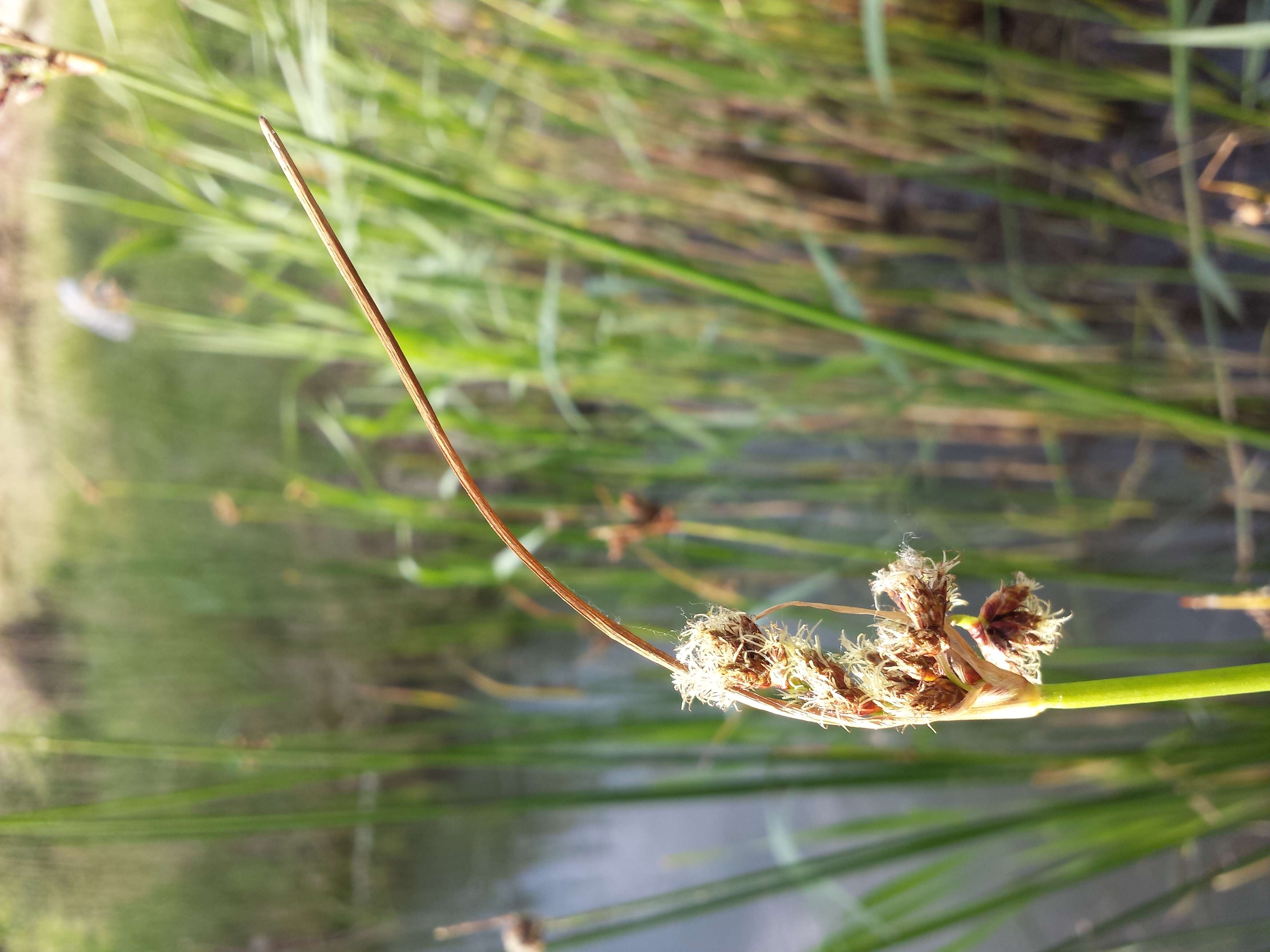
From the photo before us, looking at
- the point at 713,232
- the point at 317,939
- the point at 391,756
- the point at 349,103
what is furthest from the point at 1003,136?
the point at 317,939

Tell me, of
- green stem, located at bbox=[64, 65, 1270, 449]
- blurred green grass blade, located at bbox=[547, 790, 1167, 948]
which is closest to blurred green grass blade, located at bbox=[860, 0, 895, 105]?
green stem, located at bbox=[64, 65, 1270, 449]

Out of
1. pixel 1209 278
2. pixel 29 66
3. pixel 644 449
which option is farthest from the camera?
pixel 644 449

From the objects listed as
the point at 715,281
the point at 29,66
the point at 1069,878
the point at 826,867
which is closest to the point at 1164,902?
the point at 1069,878

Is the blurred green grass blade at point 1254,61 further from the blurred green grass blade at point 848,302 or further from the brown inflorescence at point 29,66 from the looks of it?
the brown inflorescence at point 29,66

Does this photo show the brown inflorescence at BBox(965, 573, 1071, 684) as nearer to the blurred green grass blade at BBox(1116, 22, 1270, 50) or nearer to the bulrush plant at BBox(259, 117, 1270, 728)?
the bulrush plant at BBox(259, 117, 1270, 728)

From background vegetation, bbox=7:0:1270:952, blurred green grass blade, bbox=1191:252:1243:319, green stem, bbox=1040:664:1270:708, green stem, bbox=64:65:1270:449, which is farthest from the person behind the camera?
background vegetation, bbox=7:0:1270:952

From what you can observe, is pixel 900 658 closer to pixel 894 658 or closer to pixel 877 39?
pixel 894 658
